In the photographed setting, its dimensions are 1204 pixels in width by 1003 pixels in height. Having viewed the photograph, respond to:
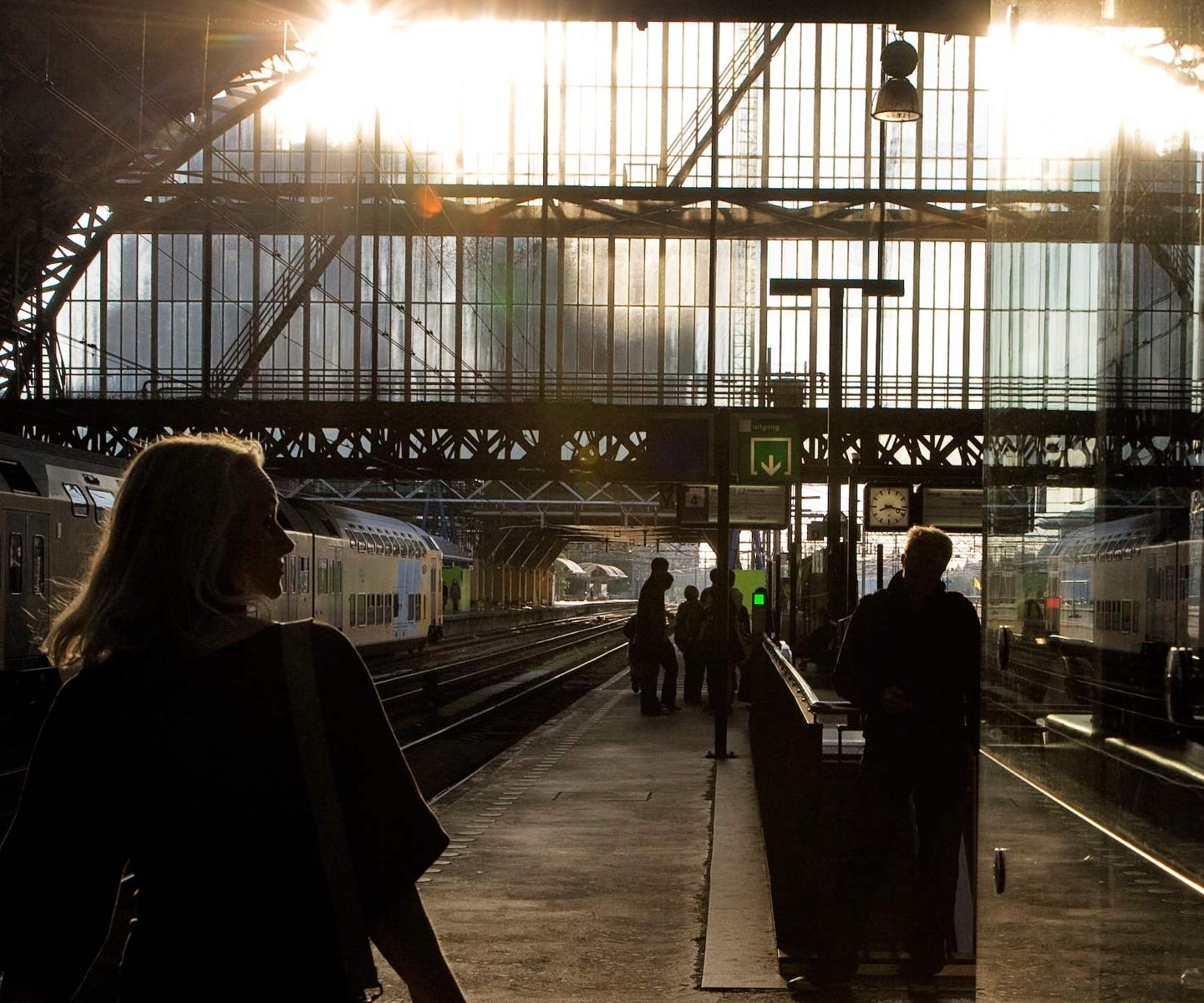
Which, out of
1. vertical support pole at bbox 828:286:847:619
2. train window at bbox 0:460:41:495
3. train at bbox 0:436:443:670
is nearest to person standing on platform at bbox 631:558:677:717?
vertical support pole at bbox 828:286:847:619

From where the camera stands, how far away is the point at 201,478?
2.46 meters

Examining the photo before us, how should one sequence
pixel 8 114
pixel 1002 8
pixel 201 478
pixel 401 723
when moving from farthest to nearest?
pixel 8 114, pixel 401 723, pixel 1002 8, pixel 201 478

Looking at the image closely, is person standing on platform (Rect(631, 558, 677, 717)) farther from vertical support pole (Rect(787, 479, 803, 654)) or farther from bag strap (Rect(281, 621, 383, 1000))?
bag strap (Rect(281, 621, 383, 1000))

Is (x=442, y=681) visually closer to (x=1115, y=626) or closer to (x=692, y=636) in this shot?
(x=692, y=636)

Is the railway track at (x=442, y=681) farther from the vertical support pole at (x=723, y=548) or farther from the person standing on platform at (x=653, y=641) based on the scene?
the vertical support pole at (x=723, y=548)

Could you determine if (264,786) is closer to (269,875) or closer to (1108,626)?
(269,875)

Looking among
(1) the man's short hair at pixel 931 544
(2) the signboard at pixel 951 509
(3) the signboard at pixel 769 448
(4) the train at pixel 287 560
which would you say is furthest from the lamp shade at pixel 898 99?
(1) the man's short hair at pixel 931 544

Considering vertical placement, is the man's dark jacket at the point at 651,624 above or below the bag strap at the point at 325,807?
below

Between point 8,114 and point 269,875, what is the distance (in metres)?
34.0

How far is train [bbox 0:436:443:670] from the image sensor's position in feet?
68.7

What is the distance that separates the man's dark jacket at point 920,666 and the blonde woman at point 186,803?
4.78 meters

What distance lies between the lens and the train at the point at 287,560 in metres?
21.0

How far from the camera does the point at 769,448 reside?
1988 cm

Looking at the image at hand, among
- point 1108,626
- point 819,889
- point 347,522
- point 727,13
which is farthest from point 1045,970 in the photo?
point 347,522
